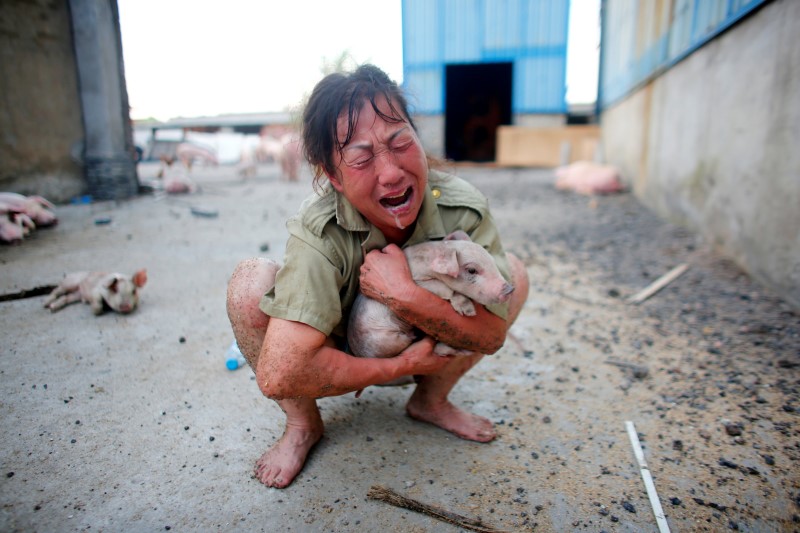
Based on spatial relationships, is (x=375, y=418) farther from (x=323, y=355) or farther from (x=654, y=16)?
(x=654, y=16)

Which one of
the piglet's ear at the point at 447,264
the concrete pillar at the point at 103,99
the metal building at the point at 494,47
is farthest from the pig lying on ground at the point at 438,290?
the metal building at the point at 494,47

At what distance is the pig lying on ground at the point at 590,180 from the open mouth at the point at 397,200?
7.72 meters

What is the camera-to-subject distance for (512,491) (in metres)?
1.88

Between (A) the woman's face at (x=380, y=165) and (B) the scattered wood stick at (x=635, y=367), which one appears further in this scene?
(B) the scattered wood stick at (x=635, y=367)

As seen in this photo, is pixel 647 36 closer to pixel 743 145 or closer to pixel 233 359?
pixel 743 145

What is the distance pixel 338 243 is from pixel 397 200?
0.92ft

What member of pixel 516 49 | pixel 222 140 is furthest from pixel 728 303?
pixel 222 140

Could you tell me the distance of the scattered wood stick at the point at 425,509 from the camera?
170 centimetres

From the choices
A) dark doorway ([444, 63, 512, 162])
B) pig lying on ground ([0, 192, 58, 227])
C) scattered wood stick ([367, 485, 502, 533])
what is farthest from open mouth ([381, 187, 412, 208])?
dark doorway ([444, 63, 512, 162])

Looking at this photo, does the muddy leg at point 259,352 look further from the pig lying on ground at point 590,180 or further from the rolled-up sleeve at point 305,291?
the pig lying on ground at point 590,180

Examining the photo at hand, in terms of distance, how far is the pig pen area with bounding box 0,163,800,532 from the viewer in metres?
1.77

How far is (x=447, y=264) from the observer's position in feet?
6.01

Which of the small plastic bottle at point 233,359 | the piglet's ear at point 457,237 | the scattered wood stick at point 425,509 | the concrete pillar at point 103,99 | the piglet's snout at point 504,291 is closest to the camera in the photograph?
the scattered wood stick at point 425,509

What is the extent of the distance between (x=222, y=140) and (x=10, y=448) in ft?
60.4
